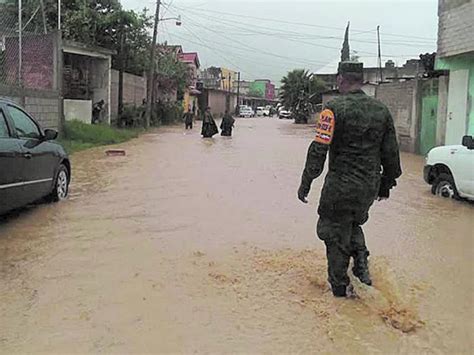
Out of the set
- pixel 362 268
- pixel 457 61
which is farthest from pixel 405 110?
pixel 362 268

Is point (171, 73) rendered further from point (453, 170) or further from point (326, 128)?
point (326, 128)

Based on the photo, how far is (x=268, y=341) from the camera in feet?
13.3

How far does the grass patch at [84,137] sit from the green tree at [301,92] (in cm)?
3425

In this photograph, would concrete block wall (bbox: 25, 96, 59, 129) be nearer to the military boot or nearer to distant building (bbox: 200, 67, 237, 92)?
the military boot

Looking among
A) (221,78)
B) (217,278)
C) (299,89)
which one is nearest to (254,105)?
(221,78)

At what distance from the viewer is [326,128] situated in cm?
460

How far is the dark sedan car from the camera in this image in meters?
7.12

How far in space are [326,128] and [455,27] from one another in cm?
1284

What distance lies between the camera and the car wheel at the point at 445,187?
991 cm

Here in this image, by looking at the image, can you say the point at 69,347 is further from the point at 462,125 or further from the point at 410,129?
the point at 410,129

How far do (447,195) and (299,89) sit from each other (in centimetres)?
5334

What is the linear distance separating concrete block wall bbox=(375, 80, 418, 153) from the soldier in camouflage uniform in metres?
15.8

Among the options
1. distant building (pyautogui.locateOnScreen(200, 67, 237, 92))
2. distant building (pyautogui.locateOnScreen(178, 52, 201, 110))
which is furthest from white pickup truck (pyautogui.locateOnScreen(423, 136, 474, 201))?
distant building (pyautogui.locateOnScreen(200, 67, 237, 92))

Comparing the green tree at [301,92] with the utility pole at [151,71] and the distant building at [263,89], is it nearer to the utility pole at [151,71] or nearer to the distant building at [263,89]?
the utility pole at [151,71]
